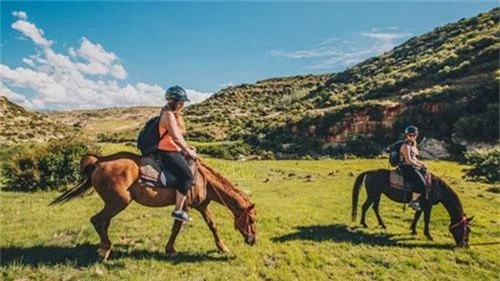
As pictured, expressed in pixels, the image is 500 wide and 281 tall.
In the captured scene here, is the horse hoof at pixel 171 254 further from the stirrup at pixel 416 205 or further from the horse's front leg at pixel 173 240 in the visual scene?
the stirrup at pixel 416 205

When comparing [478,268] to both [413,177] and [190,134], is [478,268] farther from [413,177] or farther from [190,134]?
[190,134]

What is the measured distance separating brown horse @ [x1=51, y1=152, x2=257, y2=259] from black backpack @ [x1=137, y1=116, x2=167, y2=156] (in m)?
0.39

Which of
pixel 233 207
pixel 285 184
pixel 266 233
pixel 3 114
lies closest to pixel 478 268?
pixel 266 233

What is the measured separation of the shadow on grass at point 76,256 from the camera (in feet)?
27.8

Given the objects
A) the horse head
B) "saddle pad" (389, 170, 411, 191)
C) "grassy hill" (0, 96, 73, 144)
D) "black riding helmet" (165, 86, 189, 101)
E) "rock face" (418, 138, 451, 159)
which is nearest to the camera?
"black riding helmet" (165, 86, 189, 101)

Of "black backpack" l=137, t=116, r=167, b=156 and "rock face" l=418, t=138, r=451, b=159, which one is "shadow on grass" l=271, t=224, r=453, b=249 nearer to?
"black backpack" l=137, t=116, r=167, b=156

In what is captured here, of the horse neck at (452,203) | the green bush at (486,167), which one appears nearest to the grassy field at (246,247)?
the horse neck at (452,203)

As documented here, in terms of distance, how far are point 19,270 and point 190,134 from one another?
67.2m

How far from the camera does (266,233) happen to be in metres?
12.0

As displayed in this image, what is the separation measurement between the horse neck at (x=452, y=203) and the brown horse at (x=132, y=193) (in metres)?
6.34

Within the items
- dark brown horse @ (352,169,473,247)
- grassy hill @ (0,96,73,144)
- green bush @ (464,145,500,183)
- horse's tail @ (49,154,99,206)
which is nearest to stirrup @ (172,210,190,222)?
horse's tail @ (49,154,99,206)

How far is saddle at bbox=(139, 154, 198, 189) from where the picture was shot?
346 inches

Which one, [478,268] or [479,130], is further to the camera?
[479,130]

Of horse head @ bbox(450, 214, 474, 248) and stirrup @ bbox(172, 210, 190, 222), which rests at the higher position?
stirrup @ bbox(172, 210, 190, 222)
